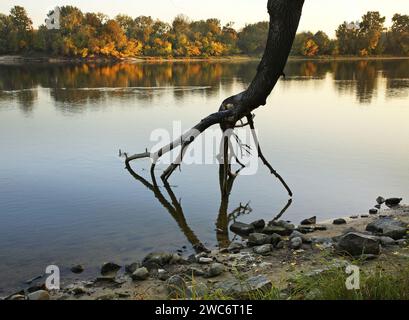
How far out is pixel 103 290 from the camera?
7.18 metres

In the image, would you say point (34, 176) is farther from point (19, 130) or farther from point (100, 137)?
point (19, 130)

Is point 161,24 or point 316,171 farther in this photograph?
point 161,24

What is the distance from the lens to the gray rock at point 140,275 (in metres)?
7.46

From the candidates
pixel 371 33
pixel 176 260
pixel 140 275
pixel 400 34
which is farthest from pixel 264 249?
pixel 400 34

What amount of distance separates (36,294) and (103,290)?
0.92 m

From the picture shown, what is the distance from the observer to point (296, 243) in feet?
27.6

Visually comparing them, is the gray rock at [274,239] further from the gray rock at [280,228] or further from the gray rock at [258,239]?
the gray rock at [280,228]

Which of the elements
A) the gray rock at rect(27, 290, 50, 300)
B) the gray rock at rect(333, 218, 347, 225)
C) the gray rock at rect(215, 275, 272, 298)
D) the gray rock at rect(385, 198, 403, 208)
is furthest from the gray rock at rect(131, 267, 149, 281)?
A: the gray rock at rect(385, 198, 403, 208)

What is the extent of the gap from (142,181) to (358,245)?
723 cm

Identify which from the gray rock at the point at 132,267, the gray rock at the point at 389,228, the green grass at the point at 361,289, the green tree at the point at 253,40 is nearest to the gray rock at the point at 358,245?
the gray rock at the point at 389,228

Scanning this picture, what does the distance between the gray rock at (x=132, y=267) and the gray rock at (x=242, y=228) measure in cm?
270

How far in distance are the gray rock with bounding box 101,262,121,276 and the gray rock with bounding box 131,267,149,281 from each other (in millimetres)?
584

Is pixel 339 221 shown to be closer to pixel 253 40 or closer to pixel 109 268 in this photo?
pixel 109 268

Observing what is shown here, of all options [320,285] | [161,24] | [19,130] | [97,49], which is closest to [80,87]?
[19,130]
